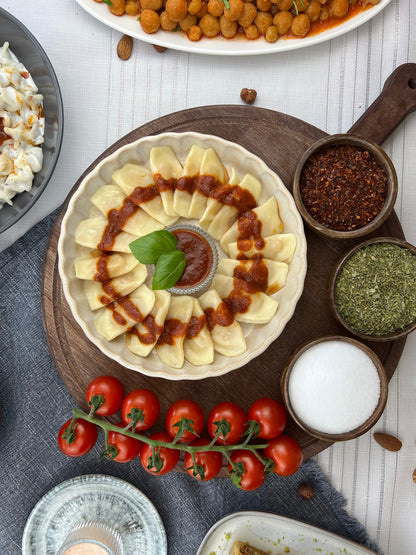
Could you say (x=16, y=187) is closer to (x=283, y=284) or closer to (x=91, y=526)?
(x=283, y=284)

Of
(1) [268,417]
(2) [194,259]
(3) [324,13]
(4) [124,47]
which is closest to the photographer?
(1) [268,417]

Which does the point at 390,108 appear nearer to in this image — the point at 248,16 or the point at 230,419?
the point at 248,16

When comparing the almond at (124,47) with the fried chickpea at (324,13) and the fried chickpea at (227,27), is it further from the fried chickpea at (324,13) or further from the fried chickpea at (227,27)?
the fried chickpea at (324,13)

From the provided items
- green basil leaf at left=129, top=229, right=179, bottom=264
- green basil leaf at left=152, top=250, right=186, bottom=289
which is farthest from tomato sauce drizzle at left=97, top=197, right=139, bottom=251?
green basil leaf at left=152, top=250, right=186, bottom=289

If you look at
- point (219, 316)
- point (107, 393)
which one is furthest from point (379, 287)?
point (107, 393)

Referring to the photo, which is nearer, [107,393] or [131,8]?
[107,393]

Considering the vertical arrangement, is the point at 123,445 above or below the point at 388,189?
below
